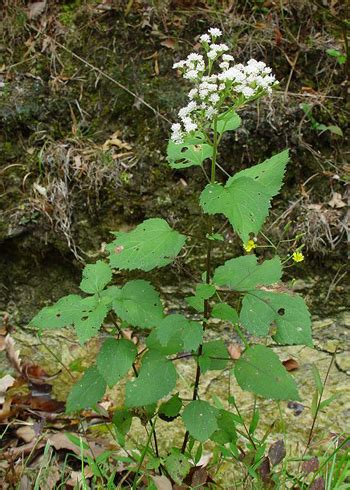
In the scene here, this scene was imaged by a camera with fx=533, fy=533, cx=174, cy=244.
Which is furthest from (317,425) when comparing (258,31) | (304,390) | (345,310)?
(258,31)

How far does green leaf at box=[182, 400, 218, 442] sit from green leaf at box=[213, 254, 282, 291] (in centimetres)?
37

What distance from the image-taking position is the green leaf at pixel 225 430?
5.45 ft

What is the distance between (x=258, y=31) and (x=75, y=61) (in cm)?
110

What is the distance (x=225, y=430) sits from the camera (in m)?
1.68

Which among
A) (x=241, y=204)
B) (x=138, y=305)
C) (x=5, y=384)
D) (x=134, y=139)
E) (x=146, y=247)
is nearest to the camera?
(x=241, y=204)

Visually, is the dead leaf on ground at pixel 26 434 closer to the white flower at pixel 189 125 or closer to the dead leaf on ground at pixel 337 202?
the white flower at pixel 189 125

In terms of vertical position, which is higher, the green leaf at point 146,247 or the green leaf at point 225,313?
the green leaf at point 146,247

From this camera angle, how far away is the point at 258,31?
124 inches

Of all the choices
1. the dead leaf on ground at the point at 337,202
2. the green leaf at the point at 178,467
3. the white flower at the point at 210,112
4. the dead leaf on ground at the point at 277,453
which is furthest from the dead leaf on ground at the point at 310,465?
the dead leaf on ground at the point at 337,202

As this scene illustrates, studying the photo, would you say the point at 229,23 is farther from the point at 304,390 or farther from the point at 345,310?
the point at 304,390

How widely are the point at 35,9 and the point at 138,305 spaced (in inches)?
96.2

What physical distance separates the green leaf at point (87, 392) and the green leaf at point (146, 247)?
1.27 ft

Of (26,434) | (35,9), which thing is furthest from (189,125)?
(35,9)

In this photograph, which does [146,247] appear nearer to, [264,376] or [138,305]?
[138,305]
